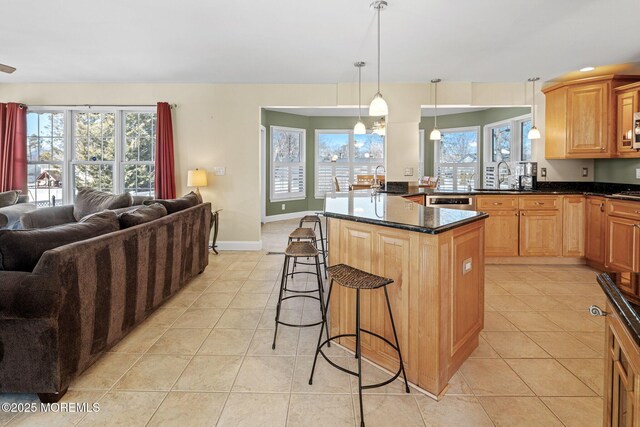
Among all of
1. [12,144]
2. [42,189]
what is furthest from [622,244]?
[12,144]

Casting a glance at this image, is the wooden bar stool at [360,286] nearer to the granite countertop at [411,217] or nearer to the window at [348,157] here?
the granite countertop at [411,217]

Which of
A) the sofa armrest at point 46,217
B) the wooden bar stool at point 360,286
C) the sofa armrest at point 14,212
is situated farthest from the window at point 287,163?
the wooden bar stool at point 360,286

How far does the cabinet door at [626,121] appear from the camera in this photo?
4.25 meters

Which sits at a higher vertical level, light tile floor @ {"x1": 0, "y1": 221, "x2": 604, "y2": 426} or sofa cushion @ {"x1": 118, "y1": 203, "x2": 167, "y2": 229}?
sofa cushion @ {"x1": 118, "y1": 203, "x2": 167, "y2": 229}

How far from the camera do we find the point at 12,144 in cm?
547

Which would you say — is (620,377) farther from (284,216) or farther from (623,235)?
(284,216)

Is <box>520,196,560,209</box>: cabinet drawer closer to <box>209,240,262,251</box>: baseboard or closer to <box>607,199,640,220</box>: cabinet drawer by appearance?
<box>607,199,640,220</box>: cabinet drawer

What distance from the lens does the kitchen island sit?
1964mm

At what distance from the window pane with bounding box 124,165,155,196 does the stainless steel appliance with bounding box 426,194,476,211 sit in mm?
4383

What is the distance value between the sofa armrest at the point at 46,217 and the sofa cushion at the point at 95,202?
0.30 feet

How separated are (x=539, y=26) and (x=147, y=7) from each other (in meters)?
3.62

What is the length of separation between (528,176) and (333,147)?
5161 mm

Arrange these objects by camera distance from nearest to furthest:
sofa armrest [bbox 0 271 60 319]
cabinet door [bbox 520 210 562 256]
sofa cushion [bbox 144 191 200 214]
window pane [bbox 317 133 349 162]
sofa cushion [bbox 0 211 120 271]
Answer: sofa armrest [bbox 0 271 60 319] < sofa cushion [bbox 0 211 120 271] < sofa cushion [bbox 144 191 200 214] < cabinet door [bbox 520 210 562 256] < window pane [bbox 317 133 349 162]

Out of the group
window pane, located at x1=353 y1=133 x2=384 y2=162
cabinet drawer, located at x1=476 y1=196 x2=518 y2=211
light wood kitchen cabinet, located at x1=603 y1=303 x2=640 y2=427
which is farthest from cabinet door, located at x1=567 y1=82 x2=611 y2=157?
window pane, located at x1=353 y1=133 x2=384 y2=162
